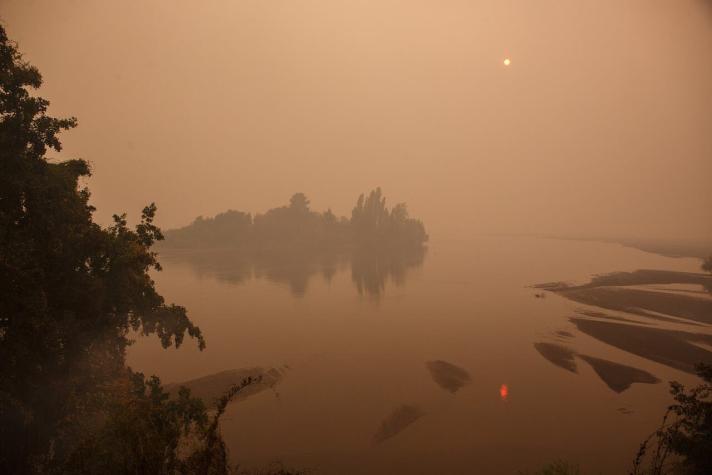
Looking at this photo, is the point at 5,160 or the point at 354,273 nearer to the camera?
the point at 5,160

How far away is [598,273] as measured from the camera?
8131 centimetres

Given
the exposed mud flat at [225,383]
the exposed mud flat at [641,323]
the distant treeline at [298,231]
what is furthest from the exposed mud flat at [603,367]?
the distant treeline at [298,231]

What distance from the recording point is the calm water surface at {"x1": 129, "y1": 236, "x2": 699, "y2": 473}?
22.0m

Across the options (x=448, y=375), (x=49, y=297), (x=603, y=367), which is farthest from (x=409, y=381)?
(x=49, y=297)

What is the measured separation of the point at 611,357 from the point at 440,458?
2430 centimetres

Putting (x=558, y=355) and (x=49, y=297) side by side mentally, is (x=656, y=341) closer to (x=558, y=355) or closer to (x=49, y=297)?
(x=558, y=355)

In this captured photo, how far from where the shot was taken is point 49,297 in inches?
616

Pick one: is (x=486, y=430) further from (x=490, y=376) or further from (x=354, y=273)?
(x=354, y=273)

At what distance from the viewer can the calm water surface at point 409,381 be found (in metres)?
22.0

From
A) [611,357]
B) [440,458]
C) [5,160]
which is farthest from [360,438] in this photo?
[611,357]

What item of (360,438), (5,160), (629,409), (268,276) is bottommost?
(629,409)

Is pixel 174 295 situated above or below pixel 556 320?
above

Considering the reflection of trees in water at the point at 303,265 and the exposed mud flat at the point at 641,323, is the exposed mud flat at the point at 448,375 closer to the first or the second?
the exposed mud flat at the point at 641,323

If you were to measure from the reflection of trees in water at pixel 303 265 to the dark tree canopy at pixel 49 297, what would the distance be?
146 ft
